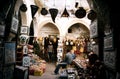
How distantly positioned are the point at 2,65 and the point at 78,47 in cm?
1693

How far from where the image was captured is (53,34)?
89.6ft

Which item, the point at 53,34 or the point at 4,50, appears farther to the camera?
the point at 53,34

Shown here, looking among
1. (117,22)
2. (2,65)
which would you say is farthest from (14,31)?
(117,22)

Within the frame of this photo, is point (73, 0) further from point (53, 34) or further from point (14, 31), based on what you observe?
point (14, 31)

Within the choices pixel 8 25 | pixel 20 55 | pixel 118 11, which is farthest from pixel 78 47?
pixel 118 11

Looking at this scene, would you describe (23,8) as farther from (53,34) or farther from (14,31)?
(53,34)

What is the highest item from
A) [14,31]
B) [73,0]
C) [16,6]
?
[73,0]

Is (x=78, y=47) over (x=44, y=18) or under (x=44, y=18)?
under

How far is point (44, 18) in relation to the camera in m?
25.6

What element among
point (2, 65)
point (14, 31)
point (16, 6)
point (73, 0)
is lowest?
point (2, 65)

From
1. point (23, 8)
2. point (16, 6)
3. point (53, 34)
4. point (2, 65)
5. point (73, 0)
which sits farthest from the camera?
point (53, 34)

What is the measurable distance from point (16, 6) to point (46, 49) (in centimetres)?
1813

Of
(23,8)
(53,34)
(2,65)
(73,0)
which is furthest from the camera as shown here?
(53,34)

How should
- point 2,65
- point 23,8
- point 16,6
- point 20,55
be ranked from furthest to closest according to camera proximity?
point 20,55 → point 23,8 → point 16,6 → point 2,65
